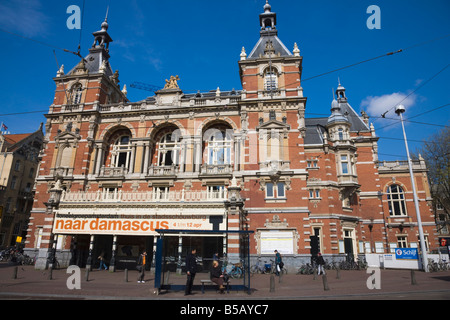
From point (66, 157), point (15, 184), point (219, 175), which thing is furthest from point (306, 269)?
point (15, 184)

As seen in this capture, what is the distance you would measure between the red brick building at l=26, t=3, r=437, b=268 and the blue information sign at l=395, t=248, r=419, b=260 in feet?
14.2

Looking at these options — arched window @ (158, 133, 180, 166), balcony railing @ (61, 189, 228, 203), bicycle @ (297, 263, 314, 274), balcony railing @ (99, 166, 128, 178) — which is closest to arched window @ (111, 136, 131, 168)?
balcony railing @ (99, 166, 128, 178)

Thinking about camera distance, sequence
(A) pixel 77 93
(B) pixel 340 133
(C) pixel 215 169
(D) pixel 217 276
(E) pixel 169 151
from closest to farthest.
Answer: (D) pixel 217 276, (C) pixel 215 169, (E) pixel 169 151, (B) pixel 340 133, (A) pixel 77 93

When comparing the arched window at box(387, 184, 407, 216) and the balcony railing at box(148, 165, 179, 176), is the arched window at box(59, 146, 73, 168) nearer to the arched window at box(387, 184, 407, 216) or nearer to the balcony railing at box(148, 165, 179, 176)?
the balcony railing at box(148, 165, 179, 176)

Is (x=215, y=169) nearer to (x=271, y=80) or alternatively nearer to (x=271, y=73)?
(x=271, y=80)

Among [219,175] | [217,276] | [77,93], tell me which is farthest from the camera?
[77,93]

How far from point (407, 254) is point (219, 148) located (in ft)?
62.5

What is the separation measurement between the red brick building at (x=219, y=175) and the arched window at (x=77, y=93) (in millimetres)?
145

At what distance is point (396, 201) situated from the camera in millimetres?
34250

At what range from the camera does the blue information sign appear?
23234mm

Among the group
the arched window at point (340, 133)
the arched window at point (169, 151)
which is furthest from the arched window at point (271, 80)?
the arched window at point (169, 151)

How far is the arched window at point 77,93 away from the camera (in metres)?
31.4
